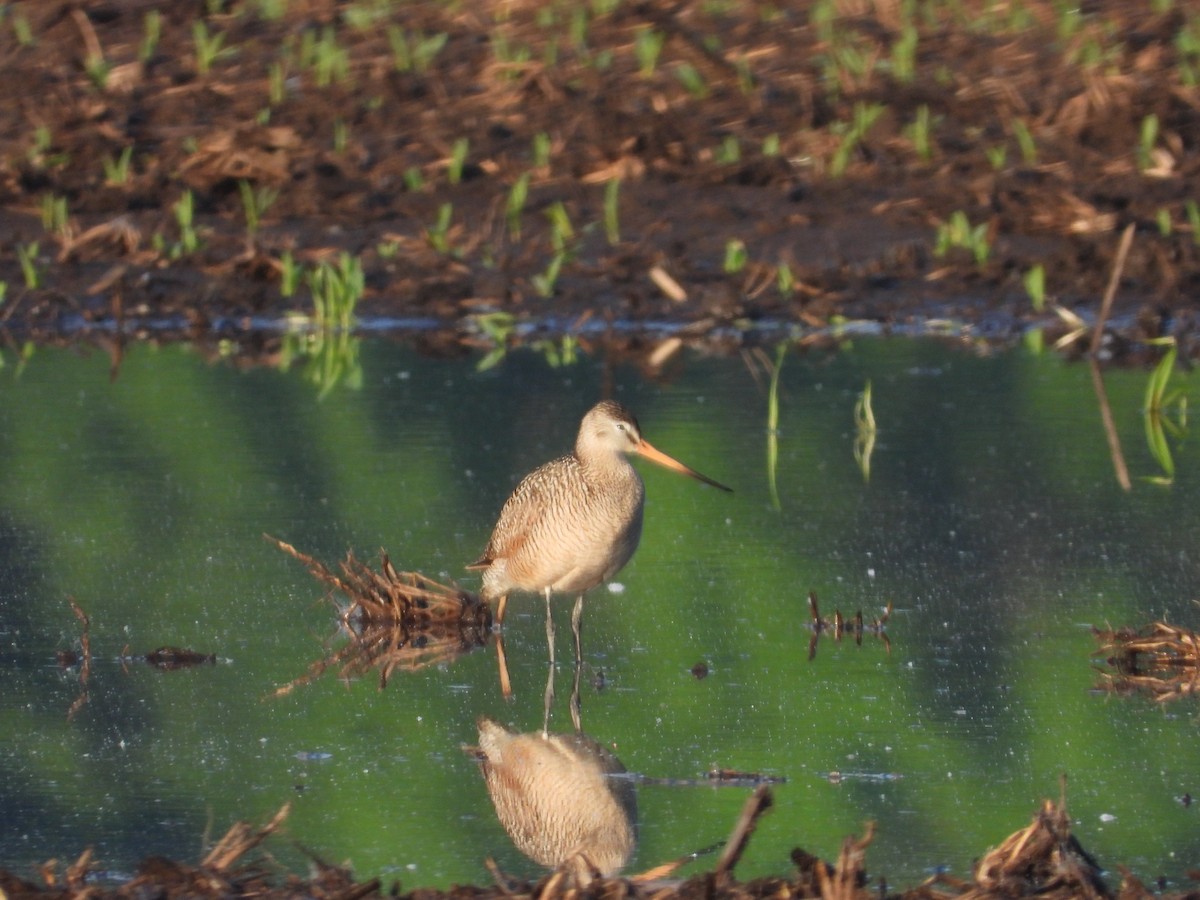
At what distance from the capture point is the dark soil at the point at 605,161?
13680 mm

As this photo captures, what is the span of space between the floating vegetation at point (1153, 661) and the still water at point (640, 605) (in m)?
0.09

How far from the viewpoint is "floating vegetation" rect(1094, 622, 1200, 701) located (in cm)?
670

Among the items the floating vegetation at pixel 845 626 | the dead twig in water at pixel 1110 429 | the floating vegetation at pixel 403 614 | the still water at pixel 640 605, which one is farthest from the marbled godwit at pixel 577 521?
the dead twig in water at pixel 1110 429

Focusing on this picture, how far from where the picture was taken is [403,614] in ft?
24.6

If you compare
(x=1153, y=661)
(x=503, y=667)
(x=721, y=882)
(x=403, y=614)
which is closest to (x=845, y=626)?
(x=1153, y=661)

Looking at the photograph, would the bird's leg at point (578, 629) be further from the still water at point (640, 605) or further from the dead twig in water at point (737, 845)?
the dead twig in water at point (737, 845)

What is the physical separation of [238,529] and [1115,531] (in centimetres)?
327

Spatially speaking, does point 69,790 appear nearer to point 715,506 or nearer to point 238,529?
point 238,529

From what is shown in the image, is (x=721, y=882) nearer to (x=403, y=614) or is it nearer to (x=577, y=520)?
(x=577, y=520)

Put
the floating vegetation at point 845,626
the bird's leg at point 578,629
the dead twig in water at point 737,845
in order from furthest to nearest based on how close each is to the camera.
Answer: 1. the floating vegetation at point 845,626
2. the bird's leg at point 578,629
3. the dead twig in water at point 737,845

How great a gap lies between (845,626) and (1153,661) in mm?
969

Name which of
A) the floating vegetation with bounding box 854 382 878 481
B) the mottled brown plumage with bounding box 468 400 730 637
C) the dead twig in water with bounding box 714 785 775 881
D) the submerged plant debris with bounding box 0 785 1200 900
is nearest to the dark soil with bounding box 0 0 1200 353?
the floating vegetation with bounding box 854 382 878 481

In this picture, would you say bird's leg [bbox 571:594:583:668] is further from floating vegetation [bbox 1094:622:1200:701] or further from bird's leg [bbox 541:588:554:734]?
Answer: floating vegetation [bbox 1094:622:1200:701]

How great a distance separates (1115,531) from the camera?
339 inches
